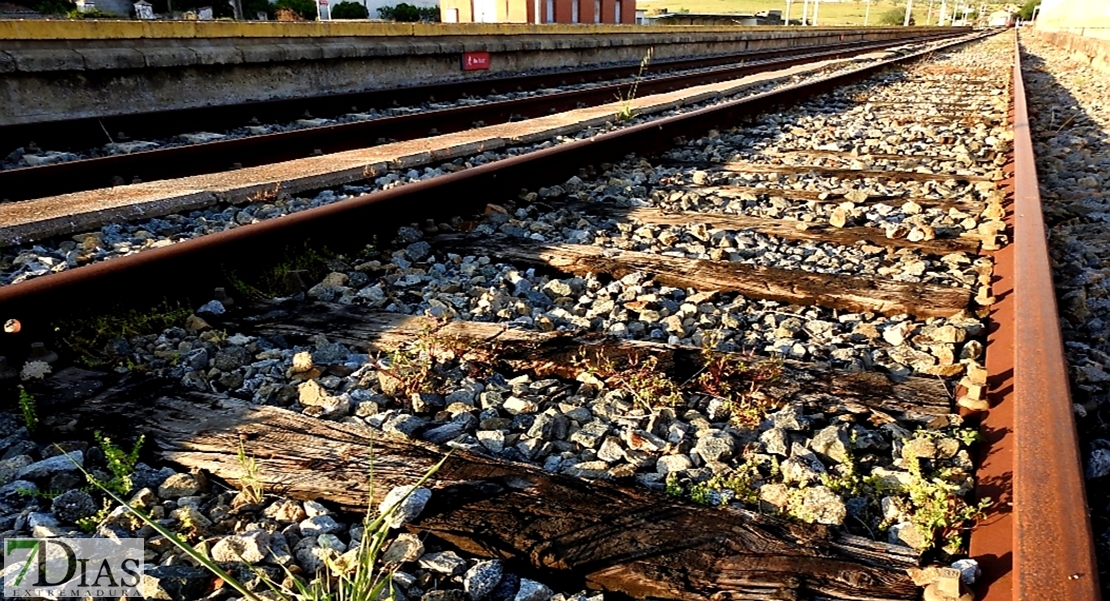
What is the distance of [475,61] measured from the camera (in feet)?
46.1

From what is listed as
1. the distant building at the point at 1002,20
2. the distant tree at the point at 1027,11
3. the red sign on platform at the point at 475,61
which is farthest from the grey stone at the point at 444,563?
the distant tree at the point at 1027,11

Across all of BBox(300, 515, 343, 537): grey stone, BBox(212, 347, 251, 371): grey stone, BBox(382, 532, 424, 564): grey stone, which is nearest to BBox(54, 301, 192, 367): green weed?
BBox(212, 347, 251, 371): grey stone

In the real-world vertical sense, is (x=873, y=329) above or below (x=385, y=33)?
below

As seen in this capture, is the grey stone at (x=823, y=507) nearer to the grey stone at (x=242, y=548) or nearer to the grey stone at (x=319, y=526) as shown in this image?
the grey stone at (x=319, y=526)

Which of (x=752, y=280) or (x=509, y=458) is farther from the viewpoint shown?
(x=752, y=280)

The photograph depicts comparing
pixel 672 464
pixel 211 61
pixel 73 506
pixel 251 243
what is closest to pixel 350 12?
pixel 211 61

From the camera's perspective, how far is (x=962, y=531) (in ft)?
5.38

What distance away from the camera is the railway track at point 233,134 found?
196 inches

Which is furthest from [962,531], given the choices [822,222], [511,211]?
[511,211]

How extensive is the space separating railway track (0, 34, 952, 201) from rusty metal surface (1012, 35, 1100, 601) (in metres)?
5.17

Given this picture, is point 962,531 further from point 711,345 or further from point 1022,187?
point 1022,187

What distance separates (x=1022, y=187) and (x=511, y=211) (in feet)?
9.24

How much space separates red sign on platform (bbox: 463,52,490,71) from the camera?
1378 centimetres

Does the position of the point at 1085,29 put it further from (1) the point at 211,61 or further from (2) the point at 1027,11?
(2) the point at 1027,11
